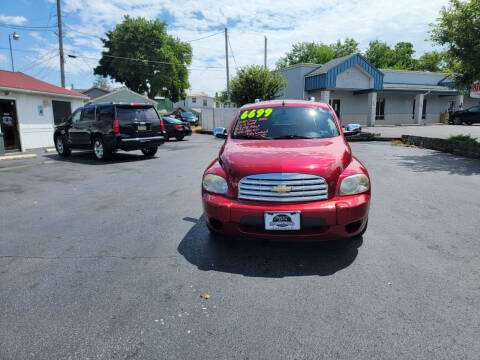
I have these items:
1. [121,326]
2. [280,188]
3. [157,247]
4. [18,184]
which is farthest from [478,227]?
[18,184]

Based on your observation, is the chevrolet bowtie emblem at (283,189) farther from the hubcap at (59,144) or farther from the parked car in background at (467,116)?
the parked car in background at (467,116)

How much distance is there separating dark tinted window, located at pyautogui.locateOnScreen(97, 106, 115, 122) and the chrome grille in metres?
8.86

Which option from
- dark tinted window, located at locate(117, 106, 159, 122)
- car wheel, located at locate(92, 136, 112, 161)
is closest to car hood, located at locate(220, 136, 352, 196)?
dark tinted window, located at locate(117, 106, 159, 122)

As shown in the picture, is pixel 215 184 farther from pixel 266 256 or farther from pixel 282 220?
pixel 266 256

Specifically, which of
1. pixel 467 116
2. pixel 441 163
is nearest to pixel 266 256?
pixel 441 163

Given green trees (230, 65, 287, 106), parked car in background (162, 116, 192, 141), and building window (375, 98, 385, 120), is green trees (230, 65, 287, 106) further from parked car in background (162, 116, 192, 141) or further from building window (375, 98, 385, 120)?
building window (375, 98, 385, 120)

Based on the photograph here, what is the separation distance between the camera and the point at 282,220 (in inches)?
127

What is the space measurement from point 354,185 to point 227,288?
167 centimetres

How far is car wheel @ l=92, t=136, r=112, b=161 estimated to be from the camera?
11.2 meters

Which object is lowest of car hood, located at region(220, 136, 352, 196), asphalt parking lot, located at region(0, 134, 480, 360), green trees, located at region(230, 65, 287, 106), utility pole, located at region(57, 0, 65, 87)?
asphalt parking lot, located at region(0, 134, 480, 360)

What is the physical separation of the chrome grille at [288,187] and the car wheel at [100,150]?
9.03 metres

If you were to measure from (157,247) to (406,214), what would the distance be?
3.70 meters

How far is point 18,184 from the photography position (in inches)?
313

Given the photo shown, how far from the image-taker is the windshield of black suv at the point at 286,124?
4.52 meters
